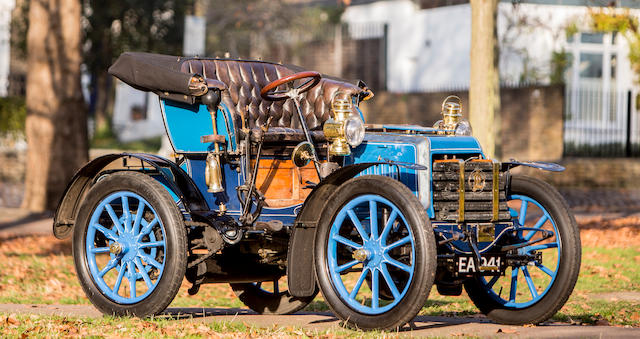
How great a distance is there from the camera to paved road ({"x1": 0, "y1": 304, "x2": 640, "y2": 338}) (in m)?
6.57

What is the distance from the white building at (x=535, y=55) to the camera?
80.3 feet

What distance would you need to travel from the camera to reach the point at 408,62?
31750 mm

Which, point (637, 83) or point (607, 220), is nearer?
point (607, 220)

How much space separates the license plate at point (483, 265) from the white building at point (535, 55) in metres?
16.8

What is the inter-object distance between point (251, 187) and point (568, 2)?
73.5 feet

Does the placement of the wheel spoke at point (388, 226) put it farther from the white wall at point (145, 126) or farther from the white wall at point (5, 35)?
the white wall at point (145, 126)

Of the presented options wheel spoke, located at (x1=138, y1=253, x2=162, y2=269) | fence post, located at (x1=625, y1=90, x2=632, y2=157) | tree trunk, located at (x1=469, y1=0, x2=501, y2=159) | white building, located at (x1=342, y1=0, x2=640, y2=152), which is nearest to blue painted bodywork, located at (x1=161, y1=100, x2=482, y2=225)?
wheel spoke, located at (x1=138, y1=253, x2=162, y2=269)

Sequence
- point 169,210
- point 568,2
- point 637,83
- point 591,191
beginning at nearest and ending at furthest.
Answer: point 169,210 < point 591,191 < point 637,83 < point 568,2

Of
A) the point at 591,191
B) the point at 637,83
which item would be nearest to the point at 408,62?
the point at 637,83

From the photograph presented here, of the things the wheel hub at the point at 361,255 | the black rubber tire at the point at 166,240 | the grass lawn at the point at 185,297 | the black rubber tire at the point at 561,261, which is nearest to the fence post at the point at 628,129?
the grass lawn at the point at 185,297

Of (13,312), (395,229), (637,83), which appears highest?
(637,83)

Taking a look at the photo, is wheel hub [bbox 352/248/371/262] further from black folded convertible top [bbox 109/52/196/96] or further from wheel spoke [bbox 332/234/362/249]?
Answer: black folded convertible top [bbox 109/52/196/96]

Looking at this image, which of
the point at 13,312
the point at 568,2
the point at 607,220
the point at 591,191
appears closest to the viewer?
the point at 13,312

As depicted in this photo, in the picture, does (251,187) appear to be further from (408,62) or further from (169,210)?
(408,62)
